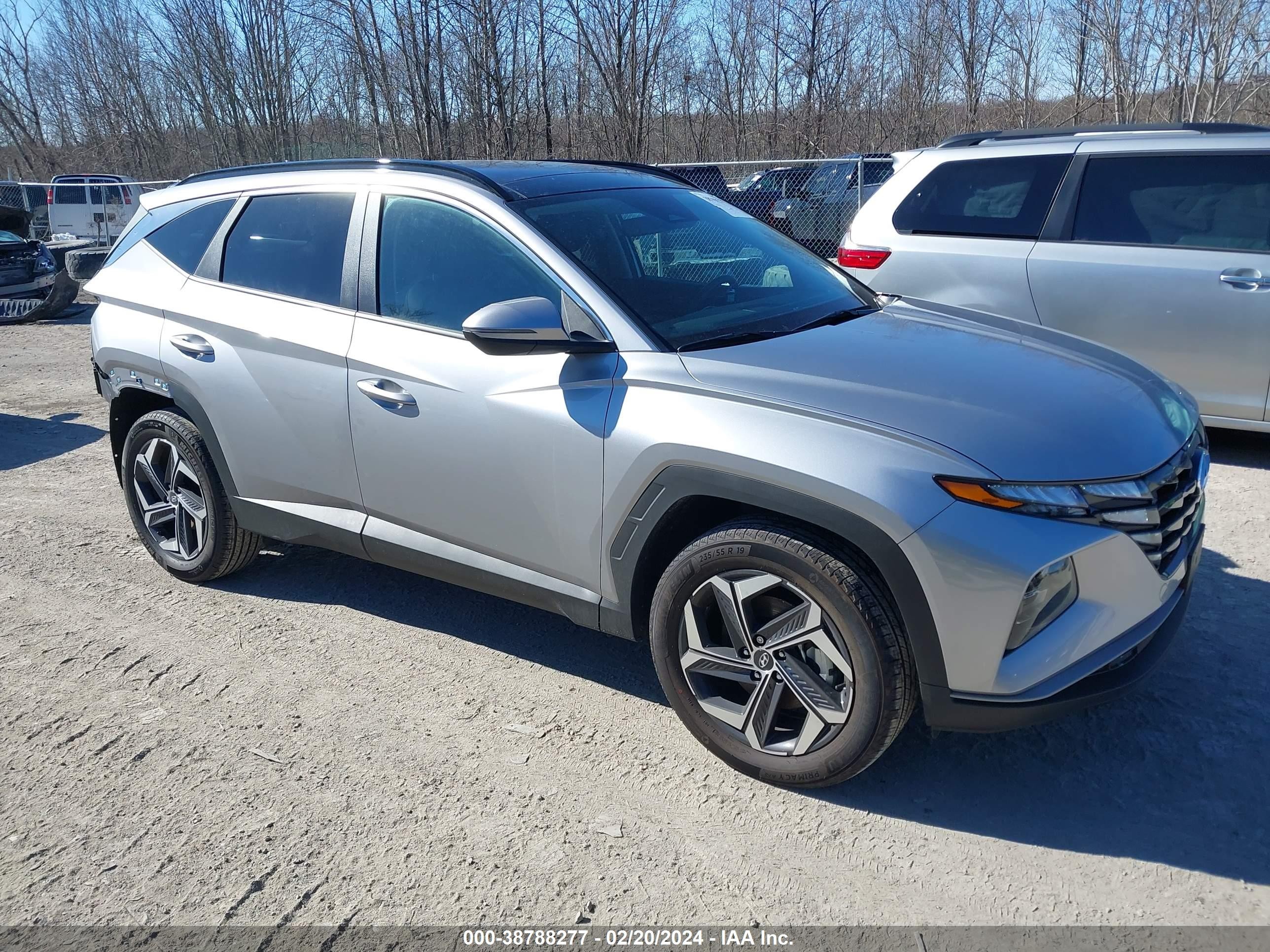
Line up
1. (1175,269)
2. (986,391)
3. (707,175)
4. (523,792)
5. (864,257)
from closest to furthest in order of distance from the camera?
(986,391) < (523,792) < (1175,269) < (864,257) < (707,175)

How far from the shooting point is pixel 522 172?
146 inches

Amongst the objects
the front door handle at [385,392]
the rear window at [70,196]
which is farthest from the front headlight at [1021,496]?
the rear window at [70,196]

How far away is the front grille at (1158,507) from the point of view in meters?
2.54

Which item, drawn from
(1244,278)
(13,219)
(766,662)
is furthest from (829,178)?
(13,219)

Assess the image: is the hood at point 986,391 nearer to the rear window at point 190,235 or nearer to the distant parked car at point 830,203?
the rear window at point 190,235

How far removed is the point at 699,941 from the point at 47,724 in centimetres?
243

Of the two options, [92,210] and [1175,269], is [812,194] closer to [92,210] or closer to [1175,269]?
[1175,269]

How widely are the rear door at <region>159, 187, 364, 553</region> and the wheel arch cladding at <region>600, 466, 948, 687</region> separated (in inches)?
48.3

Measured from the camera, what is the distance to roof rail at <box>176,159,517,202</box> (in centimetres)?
347

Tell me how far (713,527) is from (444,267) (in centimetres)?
139

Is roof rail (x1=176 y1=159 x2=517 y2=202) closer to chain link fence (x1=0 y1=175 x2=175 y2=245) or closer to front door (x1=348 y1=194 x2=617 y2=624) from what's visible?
front door (x1=348 y1=194 x2=617 y2=624)

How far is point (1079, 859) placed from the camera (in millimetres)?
2576

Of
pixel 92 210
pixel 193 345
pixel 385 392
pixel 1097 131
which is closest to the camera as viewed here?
pixel 385 392

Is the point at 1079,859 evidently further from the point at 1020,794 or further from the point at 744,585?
the point at 744,585
